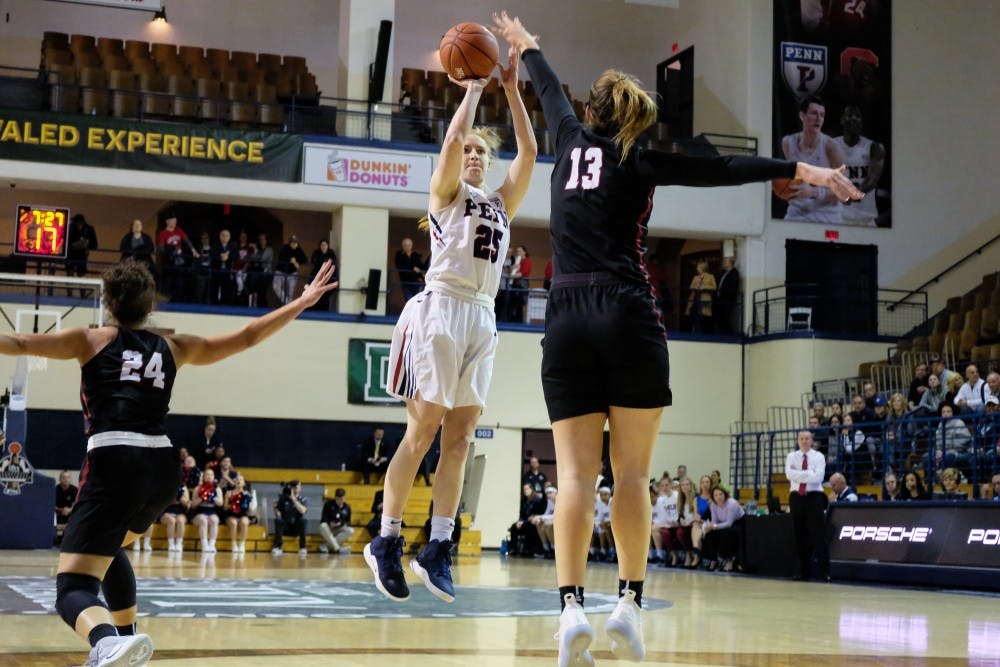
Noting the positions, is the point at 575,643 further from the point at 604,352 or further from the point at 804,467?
the point at 804,467

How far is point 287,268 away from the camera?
22.6 metres

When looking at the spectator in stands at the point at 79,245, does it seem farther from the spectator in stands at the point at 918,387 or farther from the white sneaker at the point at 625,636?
the white sneaker at the point at 625,636

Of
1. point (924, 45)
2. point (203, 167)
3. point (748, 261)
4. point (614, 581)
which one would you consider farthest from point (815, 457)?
point (924, 45)

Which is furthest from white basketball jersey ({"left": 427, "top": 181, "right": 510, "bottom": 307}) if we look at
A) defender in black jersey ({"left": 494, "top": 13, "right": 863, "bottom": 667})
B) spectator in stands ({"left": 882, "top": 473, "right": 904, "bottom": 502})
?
spectator in stands ({"left": 882, "top": 473, "right": 904, "bottom": 502})

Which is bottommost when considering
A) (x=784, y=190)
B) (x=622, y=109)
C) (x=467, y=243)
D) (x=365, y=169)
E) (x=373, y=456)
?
(x=373, y=456)

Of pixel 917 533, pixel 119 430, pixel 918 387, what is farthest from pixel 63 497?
pixel 119 430

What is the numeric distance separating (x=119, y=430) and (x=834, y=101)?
73.8ft

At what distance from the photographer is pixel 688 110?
26953 mm

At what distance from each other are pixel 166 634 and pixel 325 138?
654 inches

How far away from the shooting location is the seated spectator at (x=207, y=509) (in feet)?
63.2

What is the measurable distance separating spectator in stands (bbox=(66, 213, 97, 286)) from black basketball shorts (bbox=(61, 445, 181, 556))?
17.1 metres

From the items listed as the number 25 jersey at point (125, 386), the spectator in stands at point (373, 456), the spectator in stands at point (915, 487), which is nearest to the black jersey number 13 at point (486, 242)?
the number 25 jersey at point (125, 386)

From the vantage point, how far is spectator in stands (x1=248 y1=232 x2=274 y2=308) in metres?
22.5

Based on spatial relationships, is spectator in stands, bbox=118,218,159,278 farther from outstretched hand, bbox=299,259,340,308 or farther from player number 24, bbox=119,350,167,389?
player number 24, bbox=119,350,167,389
